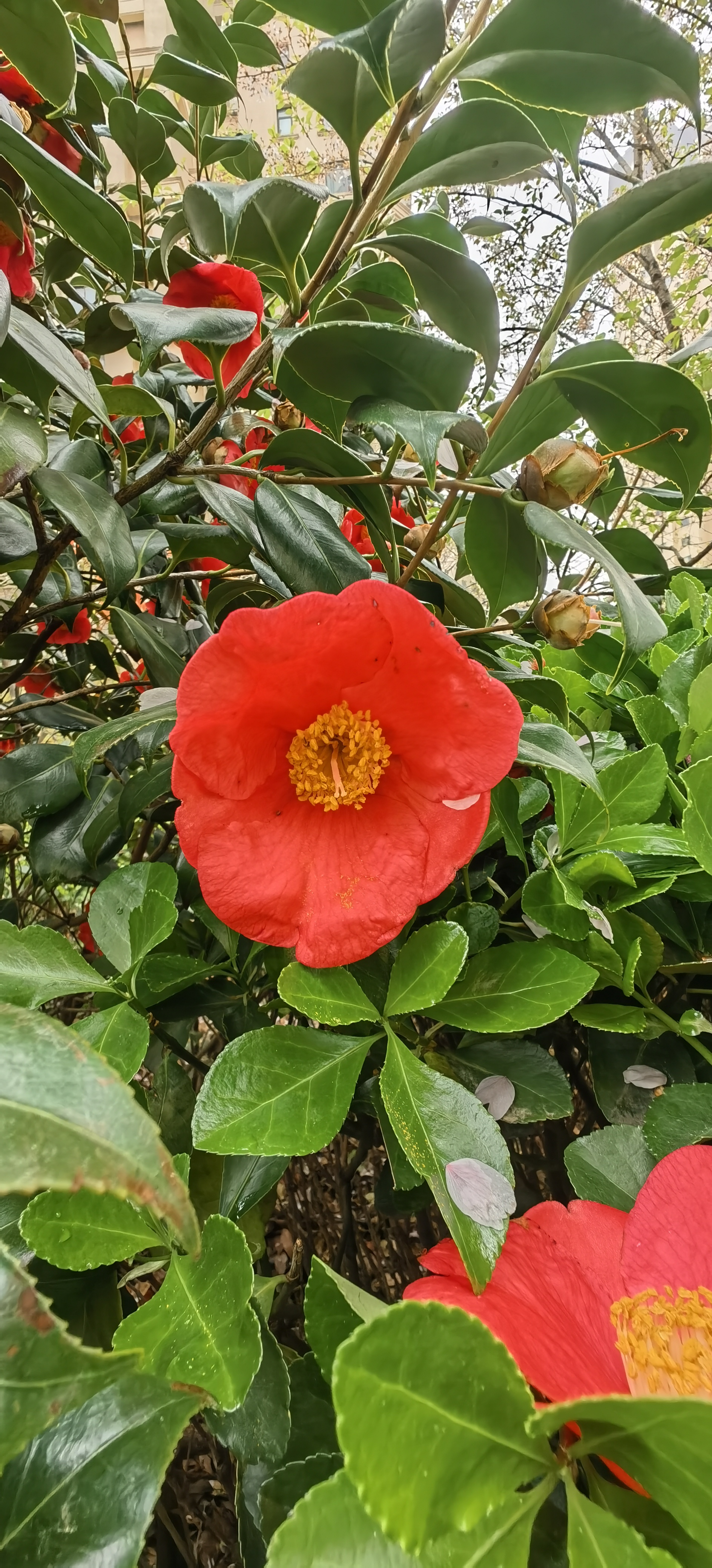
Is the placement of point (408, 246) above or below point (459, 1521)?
above

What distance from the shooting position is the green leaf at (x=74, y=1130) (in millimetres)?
163

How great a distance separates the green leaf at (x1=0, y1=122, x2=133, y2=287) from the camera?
0.41m

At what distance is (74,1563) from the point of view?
21cm

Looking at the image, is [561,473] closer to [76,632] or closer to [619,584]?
[619,584]

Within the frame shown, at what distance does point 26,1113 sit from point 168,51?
0.99m

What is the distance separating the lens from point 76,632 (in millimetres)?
865

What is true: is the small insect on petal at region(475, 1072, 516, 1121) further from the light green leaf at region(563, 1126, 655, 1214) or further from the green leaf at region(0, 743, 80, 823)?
the green leaf at region(0, 743, 80, 823)

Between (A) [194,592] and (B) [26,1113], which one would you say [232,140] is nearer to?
(A) [194,592]

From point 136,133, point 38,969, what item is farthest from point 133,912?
point 136,133

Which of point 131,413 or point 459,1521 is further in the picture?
point 131,413

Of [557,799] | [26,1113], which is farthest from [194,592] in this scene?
[26,1113]

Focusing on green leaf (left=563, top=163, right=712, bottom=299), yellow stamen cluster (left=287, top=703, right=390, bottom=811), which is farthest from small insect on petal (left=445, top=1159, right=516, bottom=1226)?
green leaf (left=563, top=163, right=712, bottom=299)

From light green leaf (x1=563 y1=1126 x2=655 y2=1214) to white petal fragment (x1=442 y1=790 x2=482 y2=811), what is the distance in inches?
6.4


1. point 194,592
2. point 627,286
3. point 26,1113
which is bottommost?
point 194,592
